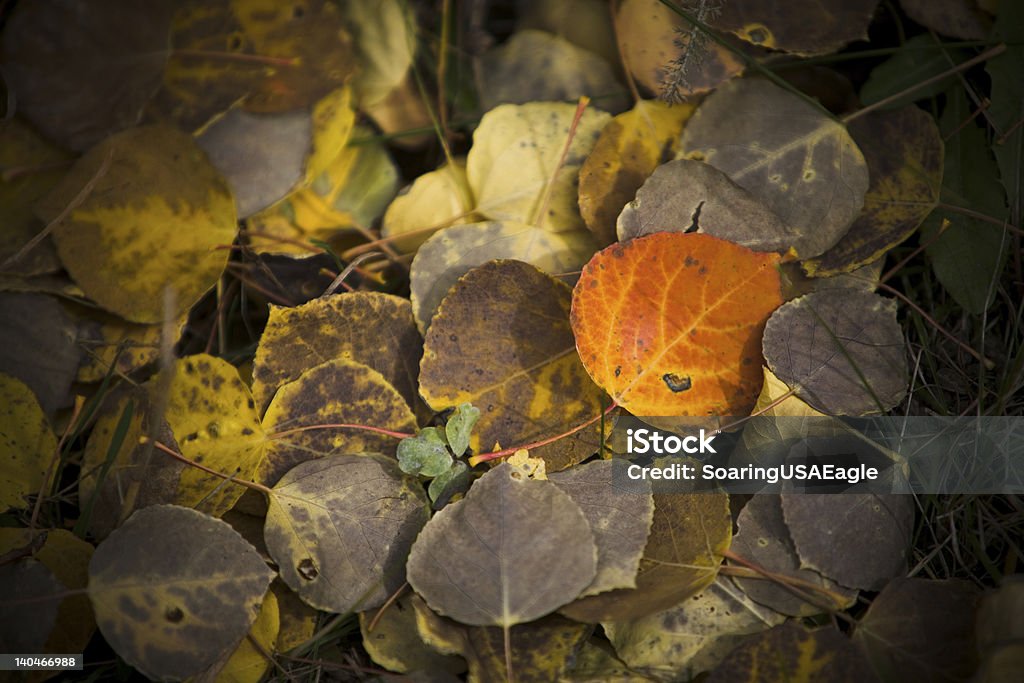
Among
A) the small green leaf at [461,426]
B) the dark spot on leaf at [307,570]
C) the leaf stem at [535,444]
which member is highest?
the small green leaf at [461,426]

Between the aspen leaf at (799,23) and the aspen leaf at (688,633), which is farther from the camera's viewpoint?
the aspen leaf at (799,23)

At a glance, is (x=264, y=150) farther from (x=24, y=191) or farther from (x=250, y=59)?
Answer: (x=24, y=191)

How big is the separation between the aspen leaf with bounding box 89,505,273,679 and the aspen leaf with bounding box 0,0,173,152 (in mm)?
586

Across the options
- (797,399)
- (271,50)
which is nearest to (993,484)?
(797,399)

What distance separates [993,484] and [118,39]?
4.17ft

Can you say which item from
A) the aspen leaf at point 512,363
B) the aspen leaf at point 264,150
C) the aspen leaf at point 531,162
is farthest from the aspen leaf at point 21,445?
the aspen leaf at point 531,162

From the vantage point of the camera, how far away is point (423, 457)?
3.18 feet

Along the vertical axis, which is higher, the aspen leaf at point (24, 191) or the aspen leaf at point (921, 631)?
the aspen leaf at point (24, 191)

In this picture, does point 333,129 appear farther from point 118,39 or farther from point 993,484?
point 993,484

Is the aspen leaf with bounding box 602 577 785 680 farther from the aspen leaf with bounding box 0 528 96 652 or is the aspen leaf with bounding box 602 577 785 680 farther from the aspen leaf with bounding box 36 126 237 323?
the aspen leaf with bounding box 36 126 237 323

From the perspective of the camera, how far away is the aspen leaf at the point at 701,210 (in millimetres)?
1023

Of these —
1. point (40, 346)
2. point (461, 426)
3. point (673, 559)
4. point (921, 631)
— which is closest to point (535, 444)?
point (461, 426)

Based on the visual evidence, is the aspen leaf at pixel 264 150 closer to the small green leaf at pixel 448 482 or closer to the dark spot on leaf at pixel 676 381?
the small green leaf at pixel 448 482

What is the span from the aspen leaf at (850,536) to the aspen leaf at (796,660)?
8 cm
